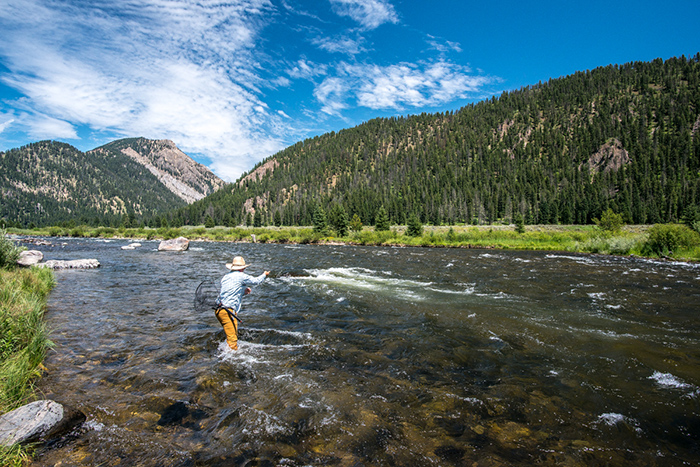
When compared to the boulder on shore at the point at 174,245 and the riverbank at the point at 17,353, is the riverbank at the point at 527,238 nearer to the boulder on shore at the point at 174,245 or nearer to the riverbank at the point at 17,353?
the boulder on shore at the point at 174,245

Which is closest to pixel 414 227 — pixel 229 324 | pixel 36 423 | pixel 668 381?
pixel 668 381

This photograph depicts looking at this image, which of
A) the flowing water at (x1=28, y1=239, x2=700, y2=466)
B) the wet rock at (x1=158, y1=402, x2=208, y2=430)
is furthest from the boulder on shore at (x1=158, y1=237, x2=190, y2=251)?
the wet rock at (x1=158, y1=402, x2=208, y2=430)

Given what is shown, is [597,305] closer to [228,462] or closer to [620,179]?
[228,462]

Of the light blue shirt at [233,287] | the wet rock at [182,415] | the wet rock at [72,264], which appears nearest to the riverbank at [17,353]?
the wet rock at [182,415]

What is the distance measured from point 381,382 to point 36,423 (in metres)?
5.13

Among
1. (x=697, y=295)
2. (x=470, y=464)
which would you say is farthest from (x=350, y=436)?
(x=697, y=295)

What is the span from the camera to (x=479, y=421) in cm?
470

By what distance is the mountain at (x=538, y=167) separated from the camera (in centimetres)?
9991

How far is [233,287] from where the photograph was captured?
24.6 feet

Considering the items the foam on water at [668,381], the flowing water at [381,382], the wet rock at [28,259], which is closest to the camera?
the flowing water at [381,382]

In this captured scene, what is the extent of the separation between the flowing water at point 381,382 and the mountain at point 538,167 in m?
65.1

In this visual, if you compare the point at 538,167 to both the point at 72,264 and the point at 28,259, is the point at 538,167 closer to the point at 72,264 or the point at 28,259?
the point at 72,264

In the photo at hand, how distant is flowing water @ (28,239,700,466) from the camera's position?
4.05 meters

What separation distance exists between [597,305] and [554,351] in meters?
6.35
